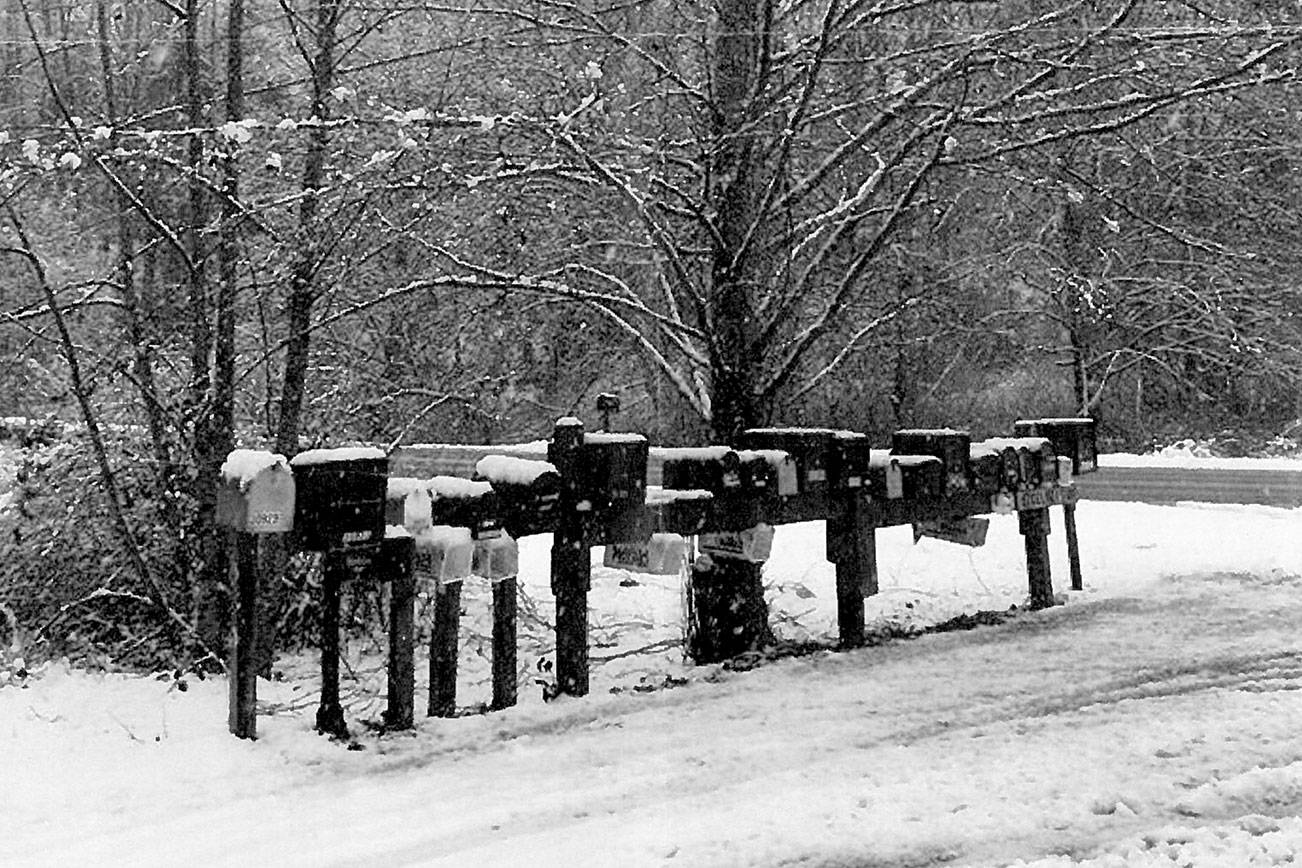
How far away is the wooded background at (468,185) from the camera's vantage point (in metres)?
6.73

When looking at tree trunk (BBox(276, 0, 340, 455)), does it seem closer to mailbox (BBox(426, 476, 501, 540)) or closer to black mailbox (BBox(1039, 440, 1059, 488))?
mailbox (BBox(426, 476, 501, 540))

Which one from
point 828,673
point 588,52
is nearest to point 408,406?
point 588,52

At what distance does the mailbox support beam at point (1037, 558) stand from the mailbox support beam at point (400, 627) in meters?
4.42

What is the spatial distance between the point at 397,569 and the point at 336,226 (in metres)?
2.82

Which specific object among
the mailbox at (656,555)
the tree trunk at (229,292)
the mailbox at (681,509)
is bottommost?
the mailbox at (656,555)

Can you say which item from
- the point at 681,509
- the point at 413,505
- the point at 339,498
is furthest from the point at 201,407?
the point at 681,509

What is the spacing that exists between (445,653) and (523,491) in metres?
0.79

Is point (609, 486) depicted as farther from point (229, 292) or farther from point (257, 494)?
point (229, 292)

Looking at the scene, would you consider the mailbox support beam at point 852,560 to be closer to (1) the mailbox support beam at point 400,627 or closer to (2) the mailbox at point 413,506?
(2) the mailbox at point 413,506

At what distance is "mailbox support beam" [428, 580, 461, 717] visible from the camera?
5.27 metres

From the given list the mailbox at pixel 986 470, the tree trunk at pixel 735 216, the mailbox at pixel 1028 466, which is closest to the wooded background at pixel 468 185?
the tree trunk at pixel 735 216

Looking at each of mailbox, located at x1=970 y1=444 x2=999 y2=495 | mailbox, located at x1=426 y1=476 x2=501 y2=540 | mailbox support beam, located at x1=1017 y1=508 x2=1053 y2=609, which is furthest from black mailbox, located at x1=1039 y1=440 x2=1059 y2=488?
mailbox, located at x1=426 y1=476 x2=501 y2=540

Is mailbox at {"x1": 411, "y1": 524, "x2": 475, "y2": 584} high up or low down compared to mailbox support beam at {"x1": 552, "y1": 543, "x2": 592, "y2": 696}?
up

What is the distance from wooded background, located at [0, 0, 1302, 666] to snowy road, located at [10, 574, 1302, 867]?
2329 millimetres
